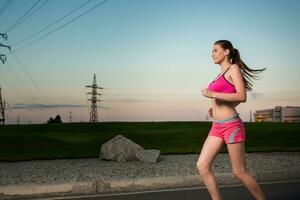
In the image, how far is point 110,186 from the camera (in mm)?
8719

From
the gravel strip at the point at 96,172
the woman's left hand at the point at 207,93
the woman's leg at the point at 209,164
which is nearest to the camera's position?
the woman's left hand at the point at 207,93

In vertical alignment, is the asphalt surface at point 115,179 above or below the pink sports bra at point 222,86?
below

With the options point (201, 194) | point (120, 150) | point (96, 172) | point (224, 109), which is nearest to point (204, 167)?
point (224, 109)

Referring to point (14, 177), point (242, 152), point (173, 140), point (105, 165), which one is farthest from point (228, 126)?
point (173, 140)

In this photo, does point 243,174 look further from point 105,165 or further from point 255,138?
point 255,138

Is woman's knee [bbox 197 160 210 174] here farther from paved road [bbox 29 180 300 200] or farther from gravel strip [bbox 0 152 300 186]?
gravel strip [bbox 0 152 300 186]

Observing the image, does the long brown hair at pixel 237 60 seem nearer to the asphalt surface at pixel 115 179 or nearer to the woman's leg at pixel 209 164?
the woman's leg at pixel 209 164

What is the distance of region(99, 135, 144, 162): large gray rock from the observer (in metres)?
13.6

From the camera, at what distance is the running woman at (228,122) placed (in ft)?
15.9

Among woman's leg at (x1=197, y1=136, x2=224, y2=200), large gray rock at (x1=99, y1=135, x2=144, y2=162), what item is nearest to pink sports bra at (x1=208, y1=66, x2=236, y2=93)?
woman's leg at (x1=197, y1=136, x2=224, y2=200)

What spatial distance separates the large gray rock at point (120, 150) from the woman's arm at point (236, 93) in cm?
901

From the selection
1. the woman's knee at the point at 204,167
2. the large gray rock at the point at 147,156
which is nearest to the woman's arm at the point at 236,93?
the woman's knee at the point at 204,167

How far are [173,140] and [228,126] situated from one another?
19.7m

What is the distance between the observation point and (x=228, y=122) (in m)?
4.90
